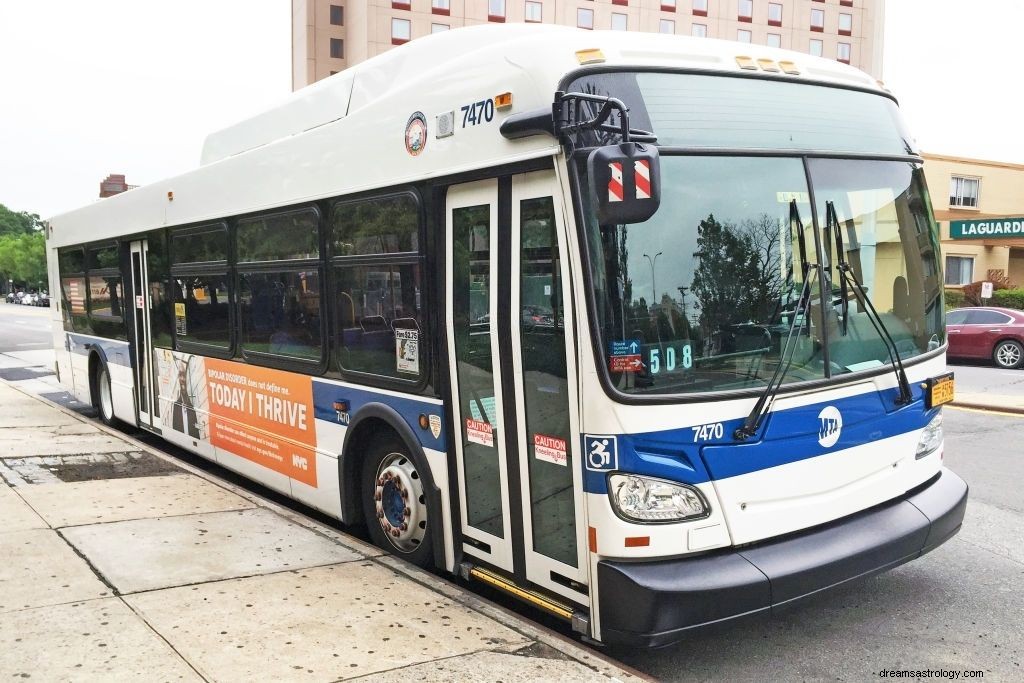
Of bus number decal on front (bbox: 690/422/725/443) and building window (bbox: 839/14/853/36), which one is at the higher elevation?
building window (bbox: 839/14/853/36)

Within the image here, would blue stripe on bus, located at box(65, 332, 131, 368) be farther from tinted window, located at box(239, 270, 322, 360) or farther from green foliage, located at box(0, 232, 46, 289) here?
green foliage, located at box(0, 232, 46, 289)

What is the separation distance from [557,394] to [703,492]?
0.81 metres

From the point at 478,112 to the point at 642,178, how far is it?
135 centimetres

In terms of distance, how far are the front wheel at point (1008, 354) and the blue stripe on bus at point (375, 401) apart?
17698 millimetres

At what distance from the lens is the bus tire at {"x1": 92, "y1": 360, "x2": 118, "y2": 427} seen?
11375mm

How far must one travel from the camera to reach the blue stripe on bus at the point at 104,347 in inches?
416

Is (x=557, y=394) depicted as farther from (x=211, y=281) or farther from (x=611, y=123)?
(x=211, y=281)

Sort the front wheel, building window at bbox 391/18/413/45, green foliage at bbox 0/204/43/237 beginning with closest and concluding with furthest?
the front wheel → building window at bbox 391/18/413/45 → green foliage at bbox 0/204/43/237

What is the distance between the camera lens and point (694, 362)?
402 centimetres

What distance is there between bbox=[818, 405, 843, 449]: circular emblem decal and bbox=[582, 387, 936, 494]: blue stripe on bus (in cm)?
2

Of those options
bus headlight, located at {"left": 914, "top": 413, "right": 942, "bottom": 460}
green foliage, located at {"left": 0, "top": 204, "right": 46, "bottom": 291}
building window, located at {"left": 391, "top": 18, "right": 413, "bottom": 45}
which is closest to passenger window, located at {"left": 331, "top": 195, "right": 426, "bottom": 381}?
bus headlight, located at {"left": 914, "top": 413, "right": 942, "bottom": 460}

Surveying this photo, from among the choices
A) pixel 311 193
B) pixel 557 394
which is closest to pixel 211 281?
pixel 311 193

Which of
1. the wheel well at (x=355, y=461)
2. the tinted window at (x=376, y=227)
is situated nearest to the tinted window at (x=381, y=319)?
the tinted window at (x=376, y=227)

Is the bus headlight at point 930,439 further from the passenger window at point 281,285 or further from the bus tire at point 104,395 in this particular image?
the bus tire at point 104,395
